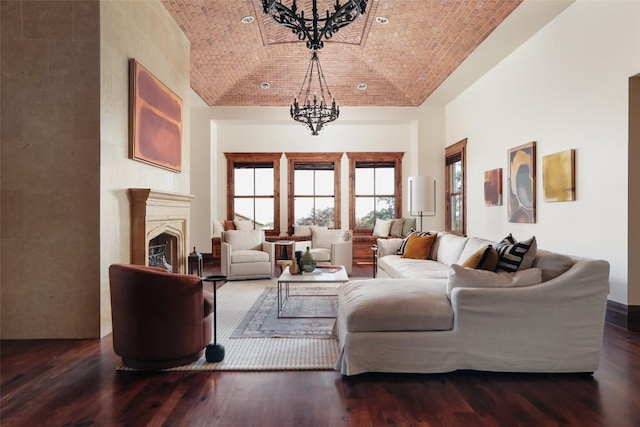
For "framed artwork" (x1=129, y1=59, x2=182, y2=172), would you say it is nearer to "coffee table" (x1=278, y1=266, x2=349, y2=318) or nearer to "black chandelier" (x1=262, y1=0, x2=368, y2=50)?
"black chandelier" (x1=262, y1=0, x2=368, y2=50)

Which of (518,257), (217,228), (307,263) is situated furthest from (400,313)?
(217,228)

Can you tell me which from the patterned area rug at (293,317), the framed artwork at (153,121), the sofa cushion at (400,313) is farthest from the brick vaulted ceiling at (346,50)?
the patterned area rug at (293,317)

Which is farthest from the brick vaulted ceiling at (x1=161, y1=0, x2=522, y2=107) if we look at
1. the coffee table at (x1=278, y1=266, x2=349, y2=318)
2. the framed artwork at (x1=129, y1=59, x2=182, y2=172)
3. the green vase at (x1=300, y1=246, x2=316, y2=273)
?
the coffee table at (x1=278, y1=266, x2=349, y2=318)

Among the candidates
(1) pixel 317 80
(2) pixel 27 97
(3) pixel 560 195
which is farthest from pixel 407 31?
(2) pixel 27 97

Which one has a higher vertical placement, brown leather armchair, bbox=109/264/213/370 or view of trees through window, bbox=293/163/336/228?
view of trees through window, bbox=293/163/336/228

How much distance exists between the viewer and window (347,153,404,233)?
9.52m

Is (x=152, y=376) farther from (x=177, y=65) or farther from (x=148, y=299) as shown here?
(x=177, y=65)

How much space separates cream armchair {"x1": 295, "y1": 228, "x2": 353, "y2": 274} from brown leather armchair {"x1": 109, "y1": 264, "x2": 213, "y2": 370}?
406cm

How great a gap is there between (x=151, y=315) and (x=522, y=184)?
16.0 ft

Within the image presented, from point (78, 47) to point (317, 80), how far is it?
17.5 ft

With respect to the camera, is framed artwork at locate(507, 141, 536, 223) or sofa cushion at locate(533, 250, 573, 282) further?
framed artwork at locate(507, 141, 536, 223)

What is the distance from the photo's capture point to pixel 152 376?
2576mm

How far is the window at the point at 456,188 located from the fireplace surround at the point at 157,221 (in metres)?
5.06

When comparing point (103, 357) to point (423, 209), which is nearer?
point (103, 357)
